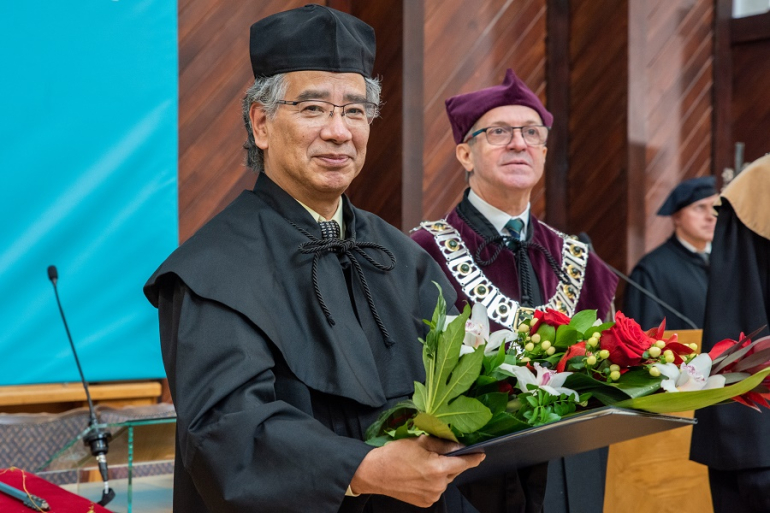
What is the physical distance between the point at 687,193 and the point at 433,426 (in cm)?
453

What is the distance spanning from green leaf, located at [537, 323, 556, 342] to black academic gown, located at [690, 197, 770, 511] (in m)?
1.04

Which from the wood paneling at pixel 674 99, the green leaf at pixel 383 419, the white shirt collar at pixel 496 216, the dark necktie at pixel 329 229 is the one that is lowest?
the green leaf at pixel 383 419

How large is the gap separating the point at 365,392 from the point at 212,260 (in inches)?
14.9

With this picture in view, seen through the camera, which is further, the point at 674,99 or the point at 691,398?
the point at 674,99

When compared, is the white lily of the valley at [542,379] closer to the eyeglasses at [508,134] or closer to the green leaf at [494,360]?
the green leaf at [494,360]

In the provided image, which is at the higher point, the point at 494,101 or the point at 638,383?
the point at 494,101

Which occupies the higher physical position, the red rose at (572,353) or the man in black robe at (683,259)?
the man in black robe at (683,259)

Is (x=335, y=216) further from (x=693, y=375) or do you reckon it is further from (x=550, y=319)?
(x=693, y=375)

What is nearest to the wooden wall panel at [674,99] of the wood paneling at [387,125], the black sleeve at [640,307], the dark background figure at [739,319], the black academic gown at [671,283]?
the black academic gown at [671,283]

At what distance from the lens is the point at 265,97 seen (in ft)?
6.27

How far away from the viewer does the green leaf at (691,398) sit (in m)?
1.44

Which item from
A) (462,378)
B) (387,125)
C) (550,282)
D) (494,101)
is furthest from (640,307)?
(462,378)

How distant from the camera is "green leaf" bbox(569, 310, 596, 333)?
1.68 metres

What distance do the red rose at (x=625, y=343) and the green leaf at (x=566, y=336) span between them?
80 millimetres
